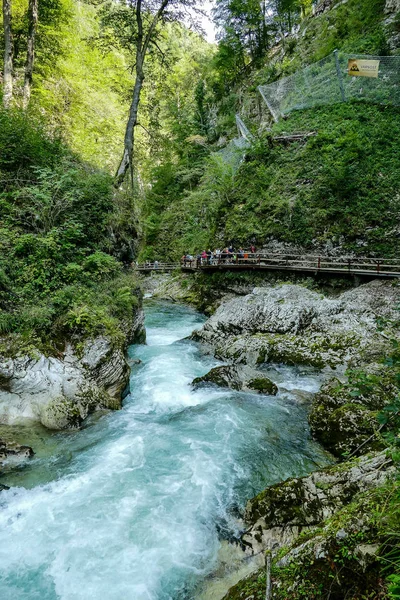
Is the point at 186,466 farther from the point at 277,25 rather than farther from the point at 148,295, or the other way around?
the point at 277,25

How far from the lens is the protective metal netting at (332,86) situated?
18.5 m

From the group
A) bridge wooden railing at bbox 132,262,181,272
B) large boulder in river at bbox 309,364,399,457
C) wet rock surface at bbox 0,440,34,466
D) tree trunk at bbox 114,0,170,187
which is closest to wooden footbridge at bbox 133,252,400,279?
tree trunk at bbox 114,0,170,187

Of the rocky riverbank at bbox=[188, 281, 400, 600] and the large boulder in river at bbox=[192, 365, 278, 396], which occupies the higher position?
the rocky riverbank at bbox=[188, 281, 400, 600]

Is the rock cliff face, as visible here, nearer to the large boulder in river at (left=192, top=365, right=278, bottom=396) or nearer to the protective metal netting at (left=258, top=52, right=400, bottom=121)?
the large boulder in river at (left=192, top=365, right=278, bottom=396)

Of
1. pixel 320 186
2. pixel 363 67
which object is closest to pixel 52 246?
pixel 320 186

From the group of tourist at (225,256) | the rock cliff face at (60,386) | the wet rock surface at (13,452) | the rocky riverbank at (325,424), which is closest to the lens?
the rocky riverbank at (325,424)

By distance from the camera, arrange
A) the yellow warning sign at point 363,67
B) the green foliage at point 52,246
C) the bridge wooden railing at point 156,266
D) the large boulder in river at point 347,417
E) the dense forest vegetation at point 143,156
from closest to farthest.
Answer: the large boulder in river at point 347,417, the green foliage at point 52,246, the dense forest vegetation at point 143,156, the yellow warning sign at point 363,67, the bridge wooden railing at point 156,266

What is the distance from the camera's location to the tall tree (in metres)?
11.9

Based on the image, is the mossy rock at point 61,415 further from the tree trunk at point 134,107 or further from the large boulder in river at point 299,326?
the tree trunk at point 134,107

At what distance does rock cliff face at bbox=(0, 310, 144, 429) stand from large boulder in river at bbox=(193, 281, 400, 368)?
17.1 feet

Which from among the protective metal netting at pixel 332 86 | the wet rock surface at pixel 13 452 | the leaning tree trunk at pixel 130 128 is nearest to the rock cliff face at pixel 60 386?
the wet rock surface at pixel 13 452

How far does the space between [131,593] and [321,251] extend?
1666cm

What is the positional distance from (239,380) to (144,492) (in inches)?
189

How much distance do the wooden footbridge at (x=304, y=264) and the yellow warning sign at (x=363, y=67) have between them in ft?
38.1
